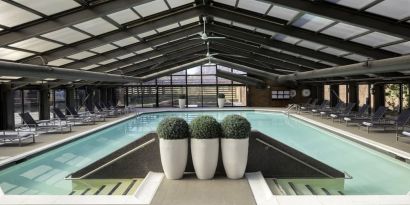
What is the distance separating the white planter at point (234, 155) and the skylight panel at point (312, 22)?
6302 mm

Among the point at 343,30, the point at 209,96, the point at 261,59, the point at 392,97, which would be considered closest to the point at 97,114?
the point at 261,59

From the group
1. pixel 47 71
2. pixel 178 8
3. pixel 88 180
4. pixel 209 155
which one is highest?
pixel 178 8

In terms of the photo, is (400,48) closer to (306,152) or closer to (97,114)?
(306,152)

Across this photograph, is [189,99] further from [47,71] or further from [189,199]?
[189,199]

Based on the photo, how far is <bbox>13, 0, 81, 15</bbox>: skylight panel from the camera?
774cm

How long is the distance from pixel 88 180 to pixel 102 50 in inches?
380

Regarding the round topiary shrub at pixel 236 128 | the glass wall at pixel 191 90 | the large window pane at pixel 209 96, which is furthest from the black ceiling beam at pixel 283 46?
the large window pane at pixel 209 96

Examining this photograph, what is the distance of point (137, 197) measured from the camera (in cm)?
441

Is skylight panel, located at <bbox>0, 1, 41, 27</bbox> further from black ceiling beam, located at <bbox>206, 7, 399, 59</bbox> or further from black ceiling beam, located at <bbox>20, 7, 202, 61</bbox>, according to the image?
black ceiling beam, located at <bbox>206, 7, 399, 59</bbox>

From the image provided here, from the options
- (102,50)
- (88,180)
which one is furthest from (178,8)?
(88,180)

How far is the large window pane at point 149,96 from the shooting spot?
29.3m

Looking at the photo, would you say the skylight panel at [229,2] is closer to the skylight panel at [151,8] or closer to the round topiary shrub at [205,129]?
the skylight panel at [151,8]

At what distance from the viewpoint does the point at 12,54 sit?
11.0 metres

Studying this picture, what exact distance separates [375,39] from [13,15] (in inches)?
371
